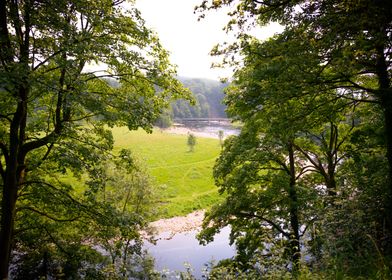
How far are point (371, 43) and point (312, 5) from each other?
72.9 inches

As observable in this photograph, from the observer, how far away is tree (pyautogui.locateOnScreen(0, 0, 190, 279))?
25.7 feet

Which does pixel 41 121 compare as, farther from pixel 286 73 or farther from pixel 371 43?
pixel 371 43

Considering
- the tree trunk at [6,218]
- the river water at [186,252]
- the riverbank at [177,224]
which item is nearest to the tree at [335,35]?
the tree trunk at [6,218]

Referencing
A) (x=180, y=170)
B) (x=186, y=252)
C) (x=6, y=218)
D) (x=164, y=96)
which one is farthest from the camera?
(x=180, y=170)

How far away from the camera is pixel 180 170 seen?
62.0 m

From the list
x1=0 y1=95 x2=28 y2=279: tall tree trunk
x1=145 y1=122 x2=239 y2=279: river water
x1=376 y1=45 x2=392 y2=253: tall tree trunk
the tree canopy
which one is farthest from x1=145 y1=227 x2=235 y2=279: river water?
x1=376 y1=45 x2=392 y2=253: tall tree trunk

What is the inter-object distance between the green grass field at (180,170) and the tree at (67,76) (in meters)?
22.7

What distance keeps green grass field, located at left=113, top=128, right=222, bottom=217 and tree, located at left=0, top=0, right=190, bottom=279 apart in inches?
893

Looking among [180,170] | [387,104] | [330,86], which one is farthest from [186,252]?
[180,170]

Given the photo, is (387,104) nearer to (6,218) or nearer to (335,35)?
(335,35)

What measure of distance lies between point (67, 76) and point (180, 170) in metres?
53.6

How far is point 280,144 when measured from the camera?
50.7 ft

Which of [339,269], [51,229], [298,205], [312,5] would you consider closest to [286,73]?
[312,5]

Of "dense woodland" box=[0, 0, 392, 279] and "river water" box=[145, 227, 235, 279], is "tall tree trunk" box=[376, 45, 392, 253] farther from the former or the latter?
"river water" box=[145, 227, 235, 279]
